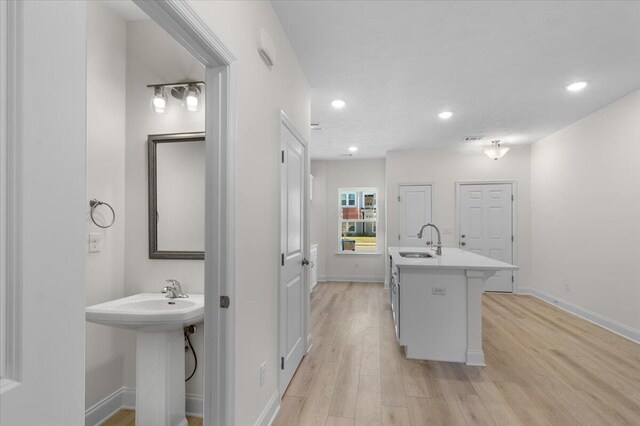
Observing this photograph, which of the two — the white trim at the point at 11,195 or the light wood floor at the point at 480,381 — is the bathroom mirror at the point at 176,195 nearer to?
the light wood floor at the point at 480,381

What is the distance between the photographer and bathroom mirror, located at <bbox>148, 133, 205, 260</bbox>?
221 centimetres

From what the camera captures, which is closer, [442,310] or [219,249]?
[219,249]

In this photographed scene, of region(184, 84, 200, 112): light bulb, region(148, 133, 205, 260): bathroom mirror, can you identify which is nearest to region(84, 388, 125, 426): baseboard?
region(148, 133, 205, 260): bathroom mirror

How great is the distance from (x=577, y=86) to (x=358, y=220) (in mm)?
4490

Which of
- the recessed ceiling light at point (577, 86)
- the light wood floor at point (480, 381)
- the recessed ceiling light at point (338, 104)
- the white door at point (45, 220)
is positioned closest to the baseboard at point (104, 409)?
the light wood floor at point (480, 381)

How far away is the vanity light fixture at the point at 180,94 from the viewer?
84.1 inches

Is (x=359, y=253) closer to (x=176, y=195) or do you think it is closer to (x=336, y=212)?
(x=336, y=212)

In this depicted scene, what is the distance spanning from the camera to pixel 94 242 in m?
2.04

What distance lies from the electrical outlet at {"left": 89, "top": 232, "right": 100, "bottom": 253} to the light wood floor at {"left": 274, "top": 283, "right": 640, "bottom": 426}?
156 cm

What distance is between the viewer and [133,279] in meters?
2.23

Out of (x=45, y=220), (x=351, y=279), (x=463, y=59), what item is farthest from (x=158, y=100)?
(x=351, y=279)

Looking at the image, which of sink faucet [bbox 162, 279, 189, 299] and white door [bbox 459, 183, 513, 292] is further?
white door [bbox 459, 183, 513, 292]

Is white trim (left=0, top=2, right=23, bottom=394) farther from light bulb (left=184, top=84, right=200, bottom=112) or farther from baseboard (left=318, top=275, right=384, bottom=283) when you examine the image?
baseboard (left=318, top=275, right=384, bottom=283)

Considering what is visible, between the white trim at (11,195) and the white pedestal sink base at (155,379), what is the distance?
4.89 ft
